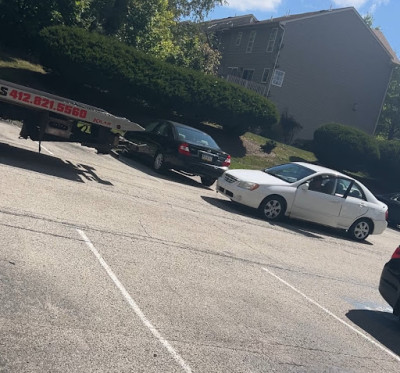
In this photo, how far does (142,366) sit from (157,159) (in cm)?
1169

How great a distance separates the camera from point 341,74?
42.3 m

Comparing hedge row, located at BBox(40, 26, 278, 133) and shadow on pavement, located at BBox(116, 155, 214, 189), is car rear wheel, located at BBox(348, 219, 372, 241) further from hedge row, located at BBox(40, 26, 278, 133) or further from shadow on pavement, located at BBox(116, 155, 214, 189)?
hedge row, located at BBox(40, 26, 278, 133)

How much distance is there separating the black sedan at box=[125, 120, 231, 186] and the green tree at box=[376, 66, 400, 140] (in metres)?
46.8

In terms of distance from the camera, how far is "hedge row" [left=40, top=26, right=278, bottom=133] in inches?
862

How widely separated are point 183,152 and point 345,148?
669 inches

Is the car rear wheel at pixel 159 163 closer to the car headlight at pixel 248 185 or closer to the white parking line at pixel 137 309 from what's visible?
the car headlight at pixel 248 185

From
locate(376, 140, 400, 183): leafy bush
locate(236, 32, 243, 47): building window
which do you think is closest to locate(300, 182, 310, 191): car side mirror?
locate(376, 140, 400, 183): leafy bush

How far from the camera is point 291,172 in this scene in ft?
45.3

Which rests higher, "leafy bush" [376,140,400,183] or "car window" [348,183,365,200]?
"leafy bush" [376,140,400,183]

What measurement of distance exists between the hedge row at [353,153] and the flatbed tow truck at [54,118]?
2025cm

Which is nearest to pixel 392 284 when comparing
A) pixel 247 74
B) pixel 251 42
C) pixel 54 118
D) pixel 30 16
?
pixel 54 118

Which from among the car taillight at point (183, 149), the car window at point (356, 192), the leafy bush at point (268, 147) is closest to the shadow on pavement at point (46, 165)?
the car taillight at point (183, 149)

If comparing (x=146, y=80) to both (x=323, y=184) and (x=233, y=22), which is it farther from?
(x=233, y=22)

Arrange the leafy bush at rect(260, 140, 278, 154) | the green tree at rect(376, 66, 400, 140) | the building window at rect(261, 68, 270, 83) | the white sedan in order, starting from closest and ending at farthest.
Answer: the white sedan
the leafy bush at rect(260, 140, 278, 154)
the building window at rect(261, 68, 270, 83)
the green tree at rect(376, 66, 400, 140)
